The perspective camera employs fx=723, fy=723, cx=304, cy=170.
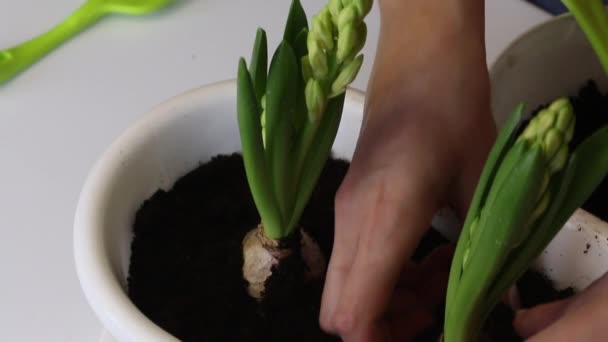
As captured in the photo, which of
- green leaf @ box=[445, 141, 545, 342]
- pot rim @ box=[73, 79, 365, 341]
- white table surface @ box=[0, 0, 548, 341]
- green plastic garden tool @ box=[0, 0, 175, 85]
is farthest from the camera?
green plastic garden tool @ box=[0, 0, 175, 85]

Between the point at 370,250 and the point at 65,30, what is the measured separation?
383mm

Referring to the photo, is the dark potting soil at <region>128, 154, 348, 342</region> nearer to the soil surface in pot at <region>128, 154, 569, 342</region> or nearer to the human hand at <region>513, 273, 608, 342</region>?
the soil surface in pot at <region>128, 154, 569, 342</region>

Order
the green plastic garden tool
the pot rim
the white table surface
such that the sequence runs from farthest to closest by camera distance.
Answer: the green plastic garden tool
the white table surface
the pot rim

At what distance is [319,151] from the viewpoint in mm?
317

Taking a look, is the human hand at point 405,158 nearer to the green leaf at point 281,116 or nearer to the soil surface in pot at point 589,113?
the green leaf at point 281,116

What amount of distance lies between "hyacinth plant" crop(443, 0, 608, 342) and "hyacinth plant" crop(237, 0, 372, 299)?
69 millimetres

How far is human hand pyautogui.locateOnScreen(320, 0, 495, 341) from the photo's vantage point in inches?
12.5

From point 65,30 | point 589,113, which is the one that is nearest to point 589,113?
point 589,113

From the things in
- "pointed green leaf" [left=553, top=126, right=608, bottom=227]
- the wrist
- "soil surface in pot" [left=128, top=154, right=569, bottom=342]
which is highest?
"pointed green leaf" [left=553, top=126, right=608, bottom=227]

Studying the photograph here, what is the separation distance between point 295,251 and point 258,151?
0.28ft

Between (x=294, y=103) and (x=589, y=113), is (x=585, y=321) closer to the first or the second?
(x=294, y=103)

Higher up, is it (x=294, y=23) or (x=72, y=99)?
(x=294, y=23)

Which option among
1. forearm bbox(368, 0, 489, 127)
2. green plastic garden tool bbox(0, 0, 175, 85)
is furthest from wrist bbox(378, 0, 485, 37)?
green plastic garden tool bbox(0, 0, 175, 85)

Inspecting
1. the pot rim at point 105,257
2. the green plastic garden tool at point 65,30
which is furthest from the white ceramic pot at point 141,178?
the green plastic garden tool at point 65,30
